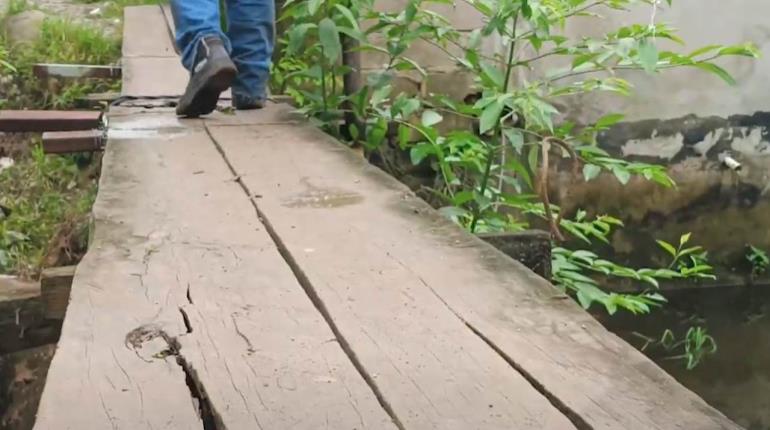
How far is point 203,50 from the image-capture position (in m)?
2.66

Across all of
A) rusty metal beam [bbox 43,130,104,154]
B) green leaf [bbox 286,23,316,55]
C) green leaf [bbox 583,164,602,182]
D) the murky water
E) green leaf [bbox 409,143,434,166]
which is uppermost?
green leaf [bbox 286,23,316,55]

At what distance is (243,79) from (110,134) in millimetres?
537

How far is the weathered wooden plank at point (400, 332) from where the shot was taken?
104 cm

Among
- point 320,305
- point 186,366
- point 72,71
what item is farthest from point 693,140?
point 186,366

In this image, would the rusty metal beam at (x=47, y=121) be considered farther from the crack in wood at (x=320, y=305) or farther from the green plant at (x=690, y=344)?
the green plant at (x=690, y=344)

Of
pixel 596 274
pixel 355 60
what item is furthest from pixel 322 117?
pixel 596 274

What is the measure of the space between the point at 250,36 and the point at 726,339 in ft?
8.72

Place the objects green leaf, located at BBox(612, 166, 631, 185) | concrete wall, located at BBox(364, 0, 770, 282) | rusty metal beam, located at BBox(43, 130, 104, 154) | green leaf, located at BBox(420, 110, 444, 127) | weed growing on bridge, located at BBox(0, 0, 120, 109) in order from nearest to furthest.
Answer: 1. green leaf, located at BBox(612, 166, 631, 185)
2. green leaf, located at BBox(420, 110, 444, 127)
3. rusty metal beam, located at BBox(43, 130, 104, 154)
4. weed growing on bridge, located at BBox(0, 0, 120, 109)
5. concrete wall, located at BBox(364, 0, 770, 282)

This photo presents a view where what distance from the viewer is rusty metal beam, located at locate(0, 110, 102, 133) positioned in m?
2.90

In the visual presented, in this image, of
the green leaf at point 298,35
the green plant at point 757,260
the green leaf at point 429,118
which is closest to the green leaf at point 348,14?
the green leaf at point 298,35

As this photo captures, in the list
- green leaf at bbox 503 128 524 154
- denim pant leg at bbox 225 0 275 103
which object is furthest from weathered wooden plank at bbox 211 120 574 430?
denim pant leg at bbox 225 0 275 103

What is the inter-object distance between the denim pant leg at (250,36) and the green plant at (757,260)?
2523 millimetres

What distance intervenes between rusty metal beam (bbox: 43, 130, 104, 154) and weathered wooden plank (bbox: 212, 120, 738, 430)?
566mm

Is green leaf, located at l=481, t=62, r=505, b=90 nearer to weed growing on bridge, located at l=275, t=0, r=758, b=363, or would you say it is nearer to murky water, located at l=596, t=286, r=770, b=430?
weed growing on bridge, located at l=275, t=0, r=758, b=363
